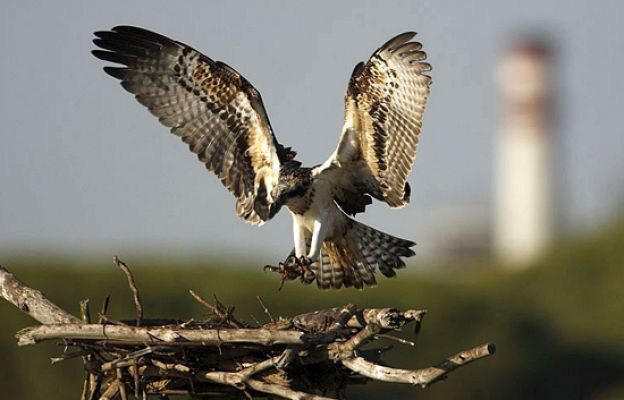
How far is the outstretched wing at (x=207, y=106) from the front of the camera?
11.2 metres

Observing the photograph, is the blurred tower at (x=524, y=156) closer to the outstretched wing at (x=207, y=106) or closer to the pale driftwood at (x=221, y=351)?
the outstretched wing at (x=207, y=106)

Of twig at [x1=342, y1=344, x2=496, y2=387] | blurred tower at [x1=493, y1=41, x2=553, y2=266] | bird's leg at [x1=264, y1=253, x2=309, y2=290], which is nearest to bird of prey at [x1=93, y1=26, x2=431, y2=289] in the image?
bird's leg at [x1=264, y1=253, x2=309, y2=290]

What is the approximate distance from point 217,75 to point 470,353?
14.0ft

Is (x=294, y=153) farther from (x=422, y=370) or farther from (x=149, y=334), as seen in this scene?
(x=422, y=370)

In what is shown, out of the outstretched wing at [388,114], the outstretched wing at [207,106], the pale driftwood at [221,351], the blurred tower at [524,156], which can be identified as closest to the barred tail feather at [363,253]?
the outstretched wing at [388,114]

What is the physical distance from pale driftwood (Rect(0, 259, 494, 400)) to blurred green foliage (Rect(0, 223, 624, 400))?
1265cm

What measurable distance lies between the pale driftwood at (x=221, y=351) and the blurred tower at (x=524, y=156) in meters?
46.3

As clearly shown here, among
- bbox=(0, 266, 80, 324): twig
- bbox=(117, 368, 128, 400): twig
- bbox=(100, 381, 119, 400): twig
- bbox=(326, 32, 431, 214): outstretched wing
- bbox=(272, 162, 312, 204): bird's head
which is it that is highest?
bbox=(326, 32, 431, 214): outstretched wing

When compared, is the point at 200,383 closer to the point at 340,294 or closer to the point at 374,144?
the point at 374,144

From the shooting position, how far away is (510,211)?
57625mm

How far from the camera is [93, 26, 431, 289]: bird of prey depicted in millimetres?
10750

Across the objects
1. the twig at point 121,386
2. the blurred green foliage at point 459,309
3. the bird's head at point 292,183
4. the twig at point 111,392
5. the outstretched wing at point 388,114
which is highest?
the outstretched wing at point 388,114

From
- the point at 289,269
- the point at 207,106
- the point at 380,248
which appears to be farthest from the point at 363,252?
the point at 207,106

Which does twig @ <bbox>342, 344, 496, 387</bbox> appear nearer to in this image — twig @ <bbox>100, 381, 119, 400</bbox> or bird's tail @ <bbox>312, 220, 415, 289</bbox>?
twig @ <bbox>100, 381, 119, 400</bbox>
